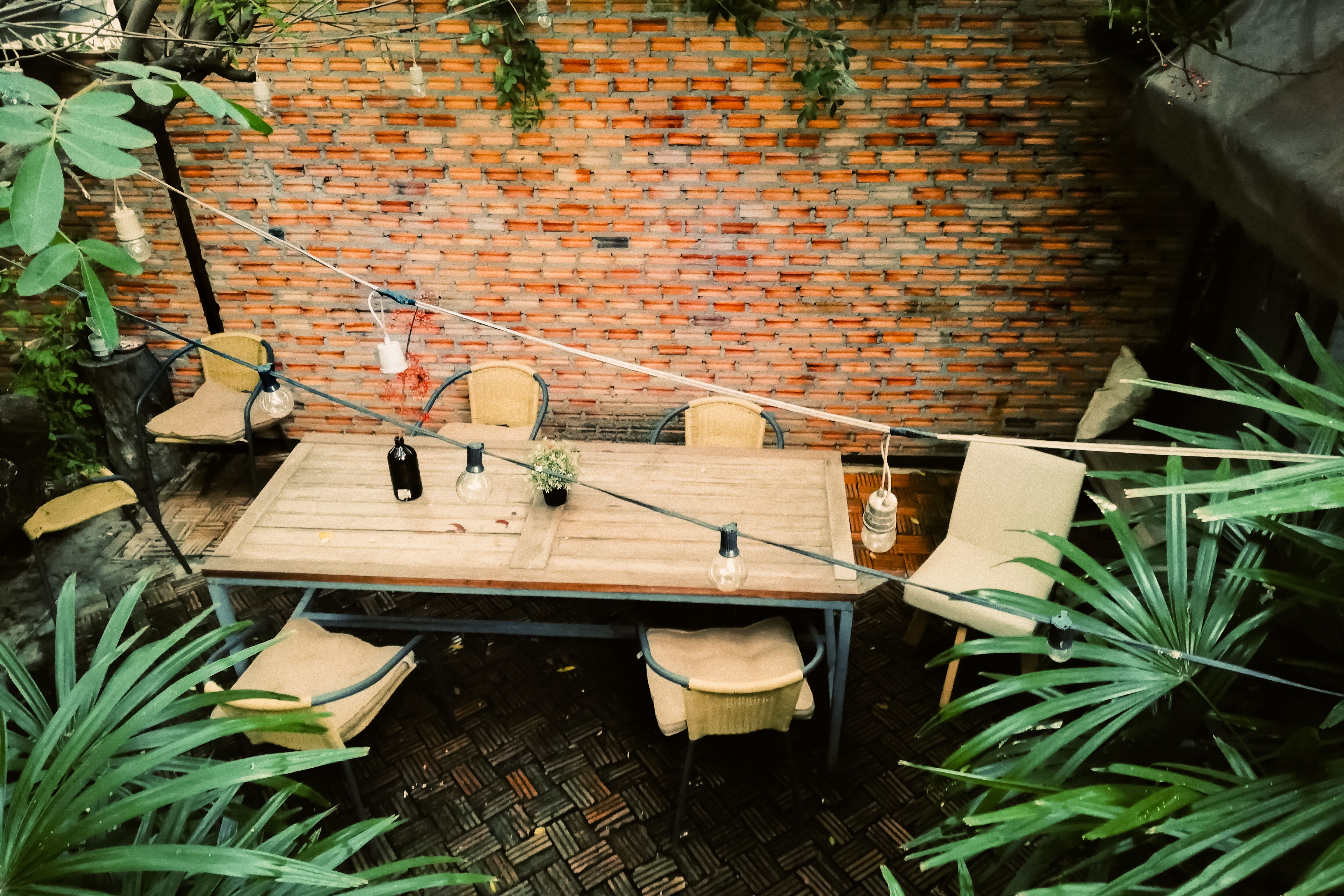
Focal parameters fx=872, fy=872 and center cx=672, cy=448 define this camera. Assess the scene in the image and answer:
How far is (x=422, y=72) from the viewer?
429 cm

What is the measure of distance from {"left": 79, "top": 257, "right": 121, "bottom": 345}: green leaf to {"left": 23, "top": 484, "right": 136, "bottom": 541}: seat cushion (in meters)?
3.17

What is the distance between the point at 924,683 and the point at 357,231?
3691 millimetres

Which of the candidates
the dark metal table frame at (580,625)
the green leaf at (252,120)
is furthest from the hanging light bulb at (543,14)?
the dark metal table frame at (580,625)

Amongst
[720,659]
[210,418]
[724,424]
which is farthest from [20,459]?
[720,659]

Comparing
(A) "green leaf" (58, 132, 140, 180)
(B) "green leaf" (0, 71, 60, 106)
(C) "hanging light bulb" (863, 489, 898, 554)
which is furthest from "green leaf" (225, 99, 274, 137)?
(C) "hanging light bulb" (863, 489, 898, 554)

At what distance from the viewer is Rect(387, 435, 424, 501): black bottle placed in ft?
11.4

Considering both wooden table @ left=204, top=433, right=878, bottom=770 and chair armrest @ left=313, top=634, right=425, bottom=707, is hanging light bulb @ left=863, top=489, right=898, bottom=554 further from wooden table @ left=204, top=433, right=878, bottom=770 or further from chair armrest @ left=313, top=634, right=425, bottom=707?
chair armrest @ left=313, top=634, right=425, bottom=707

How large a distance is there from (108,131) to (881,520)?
1.80 metres

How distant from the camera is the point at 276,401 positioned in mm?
2725

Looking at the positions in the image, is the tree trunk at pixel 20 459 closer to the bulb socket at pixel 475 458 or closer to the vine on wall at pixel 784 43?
the vine on wall at pixel 784 43

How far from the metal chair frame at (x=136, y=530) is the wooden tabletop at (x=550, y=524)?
104 centimetres

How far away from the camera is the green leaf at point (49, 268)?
1.20m

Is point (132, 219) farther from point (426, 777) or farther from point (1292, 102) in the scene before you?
point (1292, 102)

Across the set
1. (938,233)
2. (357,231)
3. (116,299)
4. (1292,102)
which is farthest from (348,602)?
(1292,102)
